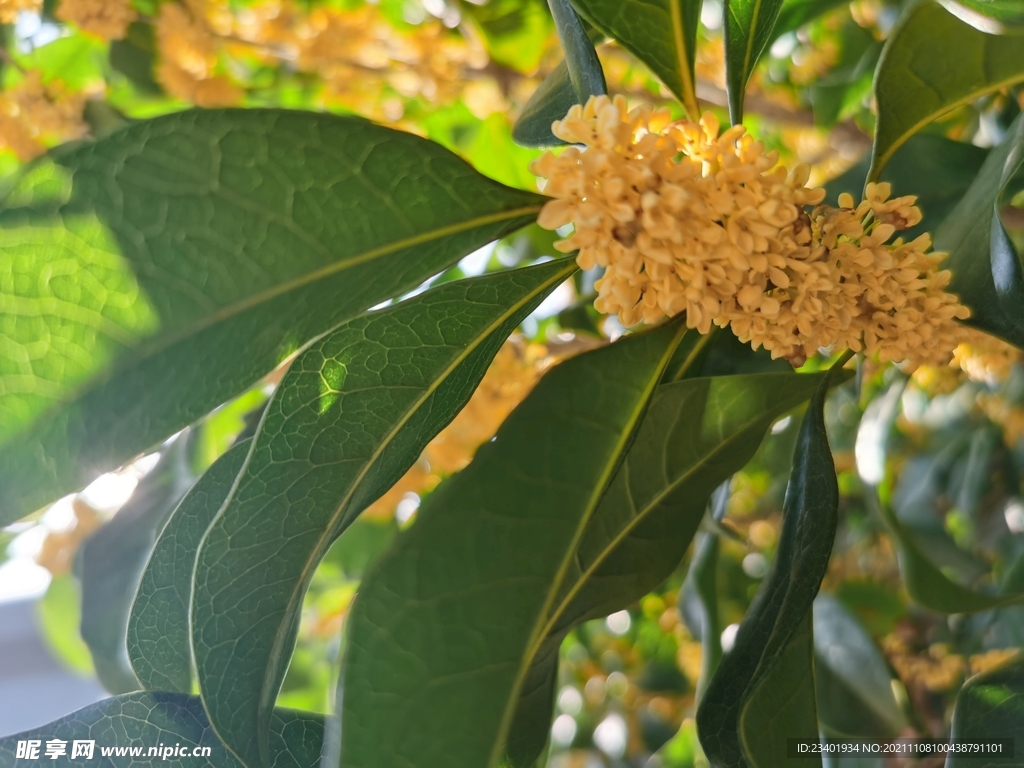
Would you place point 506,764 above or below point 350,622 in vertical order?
below

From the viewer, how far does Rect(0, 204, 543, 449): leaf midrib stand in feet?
1.41

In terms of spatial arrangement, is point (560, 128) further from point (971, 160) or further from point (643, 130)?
point (971, 160)

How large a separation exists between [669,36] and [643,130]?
0.14m

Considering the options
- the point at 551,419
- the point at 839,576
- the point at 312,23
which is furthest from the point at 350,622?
the point at 839,576

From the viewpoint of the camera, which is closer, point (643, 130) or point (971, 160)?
point (643, 130)

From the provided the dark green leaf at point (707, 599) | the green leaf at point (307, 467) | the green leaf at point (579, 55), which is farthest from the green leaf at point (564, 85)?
the dark green leaf at point (707, 599)

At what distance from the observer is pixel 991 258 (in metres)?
0.44

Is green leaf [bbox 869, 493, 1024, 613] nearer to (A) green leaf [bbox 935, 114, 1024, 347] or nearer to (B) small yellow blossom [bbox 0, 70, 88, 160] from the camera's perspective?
(A) green leaf [bbox 935, 114, 1024, 347]

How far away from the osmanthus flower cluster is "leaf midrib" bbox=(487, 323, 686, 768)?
0.23 ft

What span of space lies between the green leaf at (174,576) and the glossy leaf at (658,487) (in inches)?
9.1

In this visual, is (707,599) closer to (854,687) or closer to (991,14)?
(854,687)

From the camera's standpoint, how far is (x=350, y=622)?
1.33ft

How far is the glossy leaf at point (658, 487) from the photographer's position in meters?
0.52

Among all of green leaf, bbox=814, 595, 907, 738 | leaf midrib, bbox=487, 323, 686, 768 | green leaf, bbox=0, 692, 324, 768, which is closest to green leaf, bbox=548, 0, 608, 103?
leaf midrib, bbox=487, 323, 686, 768
